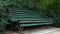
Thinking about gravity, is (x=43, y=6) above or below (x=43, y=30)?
above

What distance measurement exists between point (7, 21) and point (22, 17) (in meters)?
0.56

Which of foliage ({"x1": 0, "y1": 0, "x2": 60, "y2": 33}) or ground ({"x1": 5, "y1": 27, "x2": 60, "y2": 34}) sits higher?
foliage ({"x1": 0, "y1": 0, "x2": 60, "y2": 33})

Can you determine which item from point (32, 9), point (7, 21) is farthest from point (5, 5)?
point (32, 9)

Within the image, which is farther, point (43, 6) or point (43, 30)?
point (43, 6)

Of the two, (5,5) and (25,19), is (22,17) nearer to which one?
(25,19)

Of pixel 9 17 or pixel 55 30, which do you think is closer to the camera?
pixel 9 17

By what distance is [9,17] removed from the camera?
16.4ft

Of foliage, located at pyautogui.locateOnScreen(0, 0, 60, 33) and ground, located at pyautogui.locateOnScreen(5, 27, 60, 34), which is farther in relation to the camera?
foliage, located at pyautogui.locateOnScreen(0, 0, 60, 33)

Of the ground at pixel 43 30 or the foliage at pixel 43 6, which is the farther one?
the foliage at pixel 43 6

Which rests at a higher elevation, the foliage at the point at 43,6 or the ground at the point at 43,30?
the foliage at the point at 43,6

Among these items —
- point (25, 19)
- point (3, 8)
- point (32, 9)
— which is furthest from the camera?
point (32, 9)

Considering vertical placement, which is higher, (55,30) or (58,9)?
(58,9)

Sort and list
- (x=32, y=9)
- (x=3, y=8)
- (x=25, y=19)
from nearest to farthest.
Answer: (x=3, y=8) → (x=25, y=19) → (x=32, y=9)

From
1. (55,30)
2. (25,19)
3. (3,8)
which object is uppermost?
(3,8)
